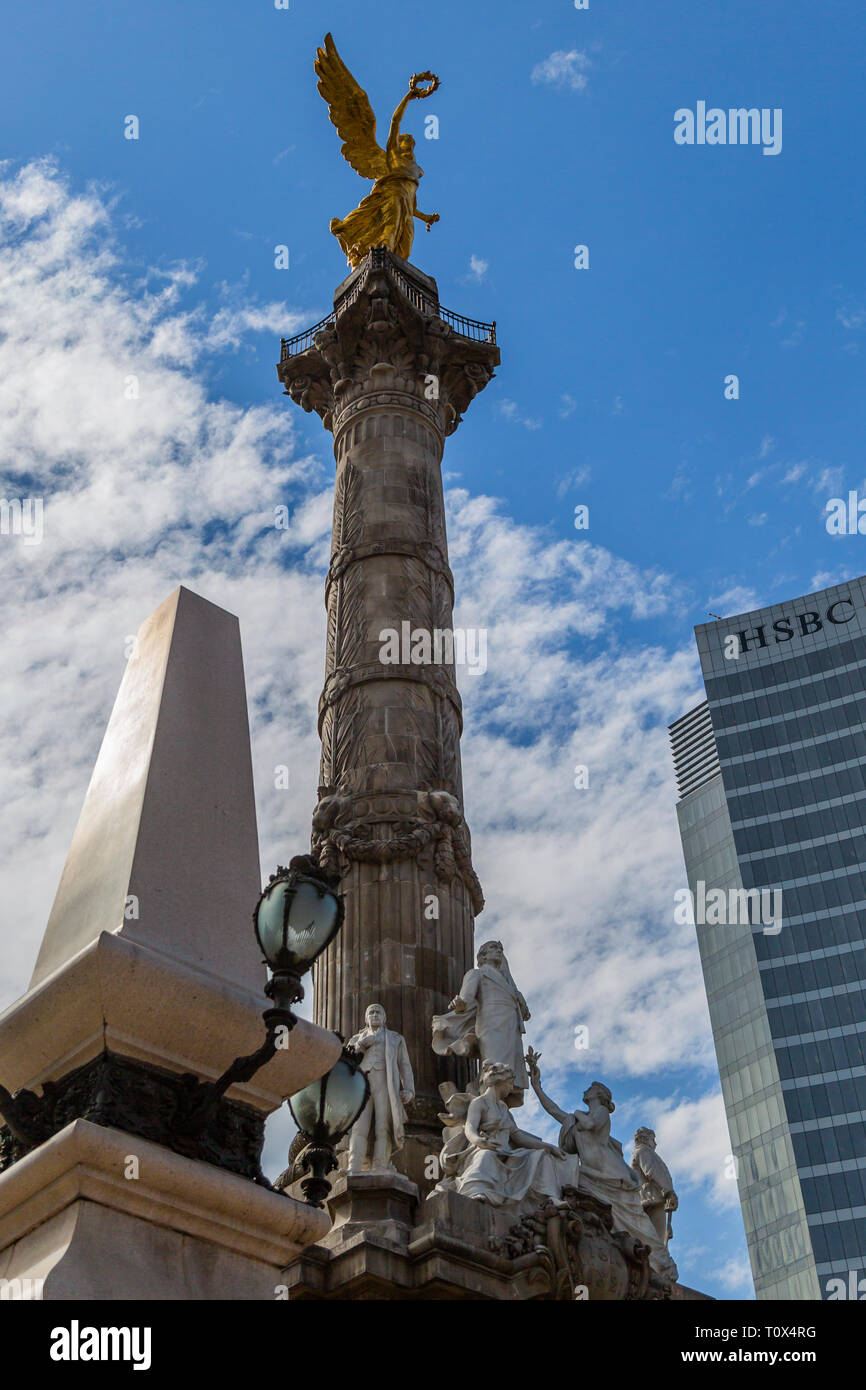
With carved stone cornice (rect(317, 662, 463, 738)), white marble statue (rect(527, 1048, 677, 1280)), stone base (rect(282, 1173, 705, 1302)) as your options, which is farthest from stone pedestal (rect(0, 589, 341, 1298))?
carved stone cornice (rect(317, 662, 463, 738))

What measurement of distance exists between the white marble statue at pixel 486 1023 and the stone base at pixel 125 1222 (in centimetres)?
1272

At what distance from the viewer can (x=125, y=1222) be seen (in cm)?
510

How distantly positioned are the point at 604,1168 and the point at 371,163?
2094 cm

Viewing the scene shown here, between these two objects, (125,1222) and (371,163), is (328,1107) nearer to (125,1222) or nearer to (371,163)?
(125,1222)

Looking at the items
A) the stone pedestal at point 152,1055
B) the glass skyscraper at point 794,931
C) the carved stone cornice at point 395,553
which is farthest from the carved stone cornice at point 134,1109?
the glass skyscraper at point 794,931

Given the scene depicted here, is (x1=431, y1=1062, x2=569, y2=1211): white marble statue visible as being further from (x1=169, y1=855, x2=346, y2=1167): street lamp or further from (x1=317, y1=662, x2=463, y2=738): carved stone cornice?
(x1=169, y1=855, x2=346, y2=1167): street lamp

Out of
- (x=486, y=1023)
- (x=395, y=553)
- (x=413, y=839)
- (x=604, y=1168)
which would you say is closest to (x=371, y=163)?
(x=395, y=553)

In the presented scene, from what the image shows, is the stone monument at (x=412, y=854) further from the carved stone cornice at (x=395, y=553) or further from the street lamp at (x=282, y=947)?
the street lamp at (x=282, y=947)

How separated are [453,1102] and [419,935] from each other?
120 inches

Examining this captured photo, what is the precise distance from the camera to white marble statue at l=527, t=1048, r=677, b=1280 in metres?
16.9

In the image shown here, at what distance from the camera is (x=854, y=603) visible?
82500 millimetres

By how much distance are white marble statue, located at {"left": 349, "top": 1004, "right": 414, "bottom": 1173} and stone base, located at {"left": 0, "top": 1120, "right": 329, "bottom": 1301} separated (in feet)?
35.6
